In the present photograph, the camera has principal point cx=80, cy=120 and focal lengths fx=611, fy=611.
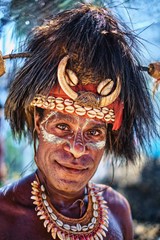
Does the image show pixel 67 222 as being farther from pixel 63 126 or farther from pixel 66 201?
pixel 63 126

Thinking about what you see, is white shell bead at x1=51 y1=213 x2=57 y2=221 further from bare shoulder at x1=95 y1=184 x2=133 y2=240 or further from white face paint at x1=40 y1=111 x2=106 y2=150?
bare shoulder at x1=95 y1=184 x2=133 y2=240

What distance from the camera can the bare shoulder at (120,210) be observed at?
3410 mm

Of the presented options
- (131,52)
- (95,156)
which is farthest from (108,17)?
(95,156)

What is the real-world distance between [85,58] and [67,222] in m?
0.82

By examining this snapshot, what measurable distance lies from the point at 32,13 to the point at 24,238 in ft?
3.70

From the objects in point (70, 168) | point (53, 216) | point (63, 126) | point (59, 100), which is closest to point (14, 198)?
point (53, 216)

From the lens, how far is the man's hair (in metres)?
2.84

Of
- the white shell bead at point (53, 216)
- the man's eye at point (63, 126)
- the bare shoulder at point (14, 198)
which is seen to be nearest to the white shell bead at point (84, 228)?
the white shell bead at point (53, 216)

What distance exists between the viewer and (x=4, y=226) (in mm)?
2826

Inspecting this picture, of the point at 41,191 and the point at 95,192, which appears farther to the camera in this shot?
the point at 95,192

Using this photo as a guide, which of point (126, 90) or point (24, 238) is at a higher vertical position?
point (126, 90)

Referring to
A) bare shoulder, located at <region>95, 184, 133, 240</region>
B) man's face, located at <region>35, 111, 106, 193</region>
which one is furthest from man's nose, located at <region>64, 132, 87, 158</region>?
bare shoulder, located at <region>95, 184, 133, 240</region>

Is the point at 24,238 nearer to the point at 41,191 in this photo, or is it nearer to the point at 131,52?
the point at 41,191

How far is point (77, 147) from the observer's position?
9.37ft
